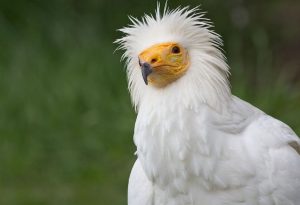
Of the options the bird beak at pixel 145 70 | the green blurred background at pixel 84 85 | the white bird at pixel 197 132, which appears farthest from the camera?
the green blurred background at pixel 84 85

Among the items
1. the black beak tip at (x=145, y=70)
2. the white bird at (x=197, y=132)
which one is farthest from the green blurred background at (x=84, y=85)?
the black beak tip at (x=145, y=70)

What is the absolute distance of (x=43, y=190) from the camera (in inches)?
321

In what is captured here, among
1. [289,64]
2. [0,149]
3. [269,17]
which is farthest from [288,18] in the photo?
[0,149]

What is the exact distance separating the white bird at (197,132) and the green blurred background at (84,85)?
10.4ft

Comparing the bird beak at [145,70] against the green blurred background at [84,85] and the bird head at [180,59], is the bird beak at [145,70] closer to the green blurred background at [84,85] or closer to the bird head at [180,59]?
the bird head at [180,59]

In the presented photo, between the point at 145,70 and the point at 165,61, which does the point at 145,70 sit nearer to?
the point at 145,70

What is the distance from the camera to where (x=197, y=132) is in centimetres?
461

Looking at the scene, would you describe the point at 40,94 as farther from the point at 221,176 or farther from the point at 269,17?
the point at 221,176

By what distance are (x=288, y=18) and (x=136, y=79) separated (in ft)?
19.7

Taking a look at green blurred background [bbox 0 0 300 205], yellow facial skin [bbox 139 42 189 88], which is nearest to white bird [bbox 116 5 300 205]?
yellow facial skin [bbox 139 42 189 88]

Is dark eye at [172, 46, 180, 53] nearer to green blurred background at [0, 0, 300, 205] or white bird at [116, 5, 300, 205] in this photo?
white bird at [116, 5, 300, 205]

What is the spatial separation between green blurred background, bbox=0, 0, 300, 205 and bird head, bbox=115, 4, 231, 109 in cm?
323

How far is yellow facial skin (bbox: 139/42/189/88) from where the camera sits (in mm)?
4582

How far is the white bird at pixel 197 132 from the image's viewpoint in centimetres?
462
